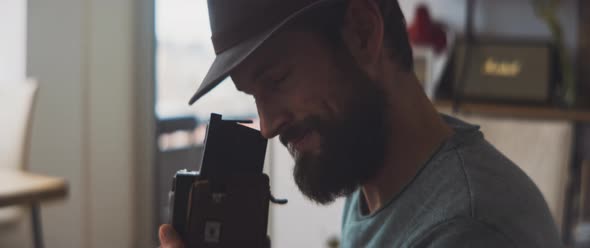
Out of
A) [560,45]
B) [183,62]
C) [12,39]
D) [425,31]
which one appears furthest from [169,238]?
[183,62]

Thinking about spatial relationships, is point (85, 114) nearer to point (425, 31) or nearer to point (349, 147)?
point (425, 31)

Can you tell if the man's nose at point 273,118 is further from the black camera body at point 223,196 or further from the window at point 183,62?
the window at point 183,62

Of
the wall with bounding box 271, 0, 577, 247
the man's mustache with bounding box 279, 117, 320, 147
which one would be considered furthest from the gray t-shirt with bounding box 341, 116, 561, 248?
the wall with bounding box 271, 0, 577, 247

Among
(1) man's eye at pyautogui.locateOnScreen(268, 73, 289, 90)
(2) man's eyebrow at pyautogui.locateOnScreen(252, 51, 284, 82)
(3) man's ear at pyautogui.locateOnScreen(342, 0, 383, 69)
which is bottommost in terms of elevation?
(1) man's eye at pyautogui.locateOnScreen(268, 73, 289, 90)

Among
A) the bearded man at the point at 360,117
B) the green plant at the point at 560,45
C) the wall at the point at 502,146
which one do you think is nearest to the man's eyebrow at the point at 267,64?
the bearded man at the point at 360,117

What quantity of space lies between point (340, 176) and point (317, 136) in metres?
0.06

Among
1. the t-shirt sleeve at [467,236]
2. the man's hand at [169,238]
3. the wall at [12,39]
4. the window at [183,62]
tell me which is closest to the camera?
the t-shirt sleeve at [467,236]

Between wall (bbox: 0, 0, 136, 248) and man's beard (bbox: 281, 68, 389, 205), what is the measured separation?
1719 mm

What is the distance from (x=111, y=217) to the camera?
2430 mm

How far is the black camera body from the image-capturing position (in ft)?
2.17

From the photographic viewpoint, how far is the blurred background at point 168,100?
184 cm

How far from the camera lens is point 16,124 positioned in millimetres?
1838

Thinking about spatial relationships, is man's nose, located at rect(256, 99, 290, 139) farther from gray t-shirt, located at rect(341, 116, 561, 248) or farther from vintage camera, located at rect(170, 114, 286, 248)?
gray t-shirt, located at rect(341, 116, 561, 248)

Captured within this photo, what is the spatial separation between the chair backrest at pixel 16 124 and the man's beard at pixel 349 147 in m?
1.33
